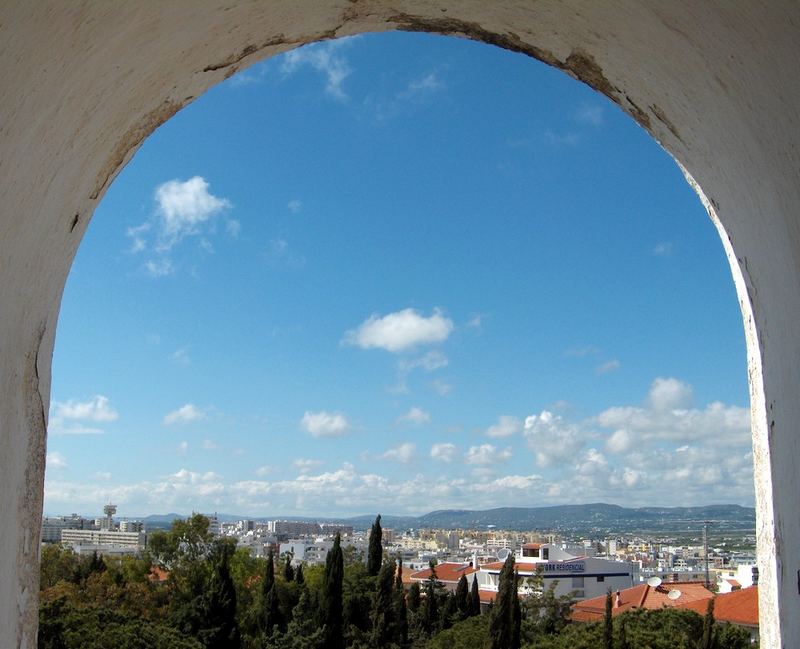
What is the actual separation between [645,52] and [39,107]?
5.16ft

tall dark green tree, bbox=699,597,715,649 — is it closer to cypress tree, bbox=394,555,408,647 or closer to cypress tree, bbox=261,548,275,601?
cypress tree, bbox=394,555,408,647

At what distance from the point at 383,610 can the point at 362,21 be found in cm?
3198

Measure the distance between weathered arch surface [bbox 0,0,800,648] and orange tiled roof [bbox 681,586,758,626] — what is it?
36246mm

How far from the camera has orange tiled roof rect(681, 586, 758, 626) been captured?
121 feet

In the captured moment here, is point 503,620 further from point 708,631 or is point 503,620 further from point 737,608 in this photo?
point 737,608

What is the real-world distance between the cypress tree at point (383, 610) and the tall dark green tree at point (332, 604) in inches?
84.7

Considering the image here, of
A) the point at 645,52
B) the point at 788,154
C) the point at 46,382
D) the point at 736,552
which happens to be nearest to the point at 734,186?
the point at 788,154

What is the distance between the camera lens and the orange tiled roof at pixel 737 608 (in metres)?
36.8

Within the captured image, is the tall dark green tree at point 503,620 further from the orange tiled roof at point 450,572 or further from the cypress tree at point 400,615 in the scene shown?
the orange tiled roof at point 450,572

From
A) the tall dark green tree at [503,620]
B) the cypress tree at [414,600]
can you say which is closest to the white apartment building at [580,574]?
the cypress tree at [414,600]

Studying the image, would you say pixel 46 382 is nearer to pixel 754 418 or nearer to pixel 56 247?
pixel 56 247

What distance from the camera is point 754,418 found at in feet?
7.77

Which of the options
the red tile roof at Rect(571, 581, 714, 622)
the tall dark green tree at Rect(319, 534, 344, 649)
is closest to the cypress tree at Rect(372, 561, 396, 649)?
the tall dark green tree at Rect(319, 534, 344, 649)

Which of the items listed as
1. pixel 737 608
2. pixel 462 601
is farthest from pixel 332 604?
pixel 737 608
